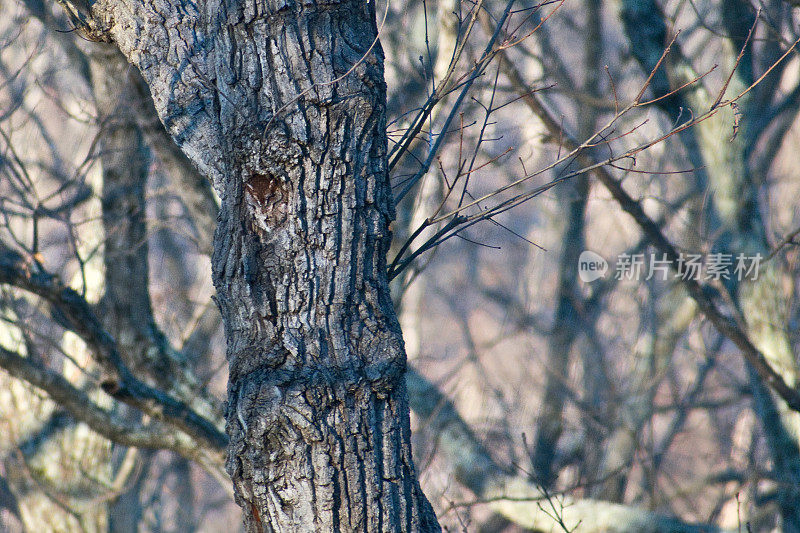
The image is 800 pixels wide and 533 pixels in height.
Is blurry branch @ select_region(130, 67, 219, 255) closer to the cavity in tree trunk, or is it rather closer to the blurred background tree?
the blurred background tree

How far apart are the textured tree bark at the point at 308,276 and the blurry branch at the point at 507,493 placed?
1634mm

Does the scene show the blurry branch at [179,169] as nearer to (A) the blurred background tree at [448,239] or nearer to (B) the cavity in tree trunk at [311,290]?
(A) the blurred background tree at [448,239]

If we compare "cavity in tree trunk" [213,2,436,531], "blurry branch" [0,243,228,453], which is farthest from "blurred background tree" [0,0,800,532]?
"cavity in tree trunk" [213,2,436,531]

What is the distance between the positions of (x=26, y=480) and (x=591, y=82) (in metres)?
6.39

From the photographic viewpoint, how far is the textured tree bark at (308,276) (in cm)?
170

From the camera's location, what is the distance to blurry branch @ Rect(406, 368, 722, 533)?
152 inches

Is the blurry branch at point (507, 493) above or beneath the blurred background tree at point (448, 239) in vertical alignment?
beneath

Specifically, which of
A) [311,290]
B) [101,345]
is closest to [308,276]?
[311,290]

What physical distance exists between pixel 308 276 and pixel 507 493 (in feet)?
10.3

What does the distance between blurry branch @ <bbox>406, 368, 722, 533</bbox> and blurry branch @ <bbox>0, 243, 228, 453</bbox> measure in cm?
161

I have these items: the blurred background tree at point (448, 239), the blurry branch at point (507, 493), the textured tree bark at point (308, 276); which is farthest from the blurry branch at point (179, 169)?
the textured tree bark at point (308, 276)

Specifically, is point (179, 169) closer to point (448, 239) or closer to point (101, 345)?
point (101, 345)

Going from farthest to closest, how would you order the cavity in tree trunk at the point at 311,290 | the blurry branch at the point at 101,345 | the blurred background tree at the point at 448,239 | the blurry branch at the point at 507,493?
the blurry branch at the point at 507,493, the blurred background tree at the point at 448,239, the blurry branch at the point at 101,345, the cavity in tree trunk at the point at 311,290

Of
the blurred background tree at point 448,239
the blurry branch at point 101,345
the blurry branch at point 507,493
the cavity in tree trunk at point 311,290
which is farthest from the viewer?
the blurry branch at point 507,493
